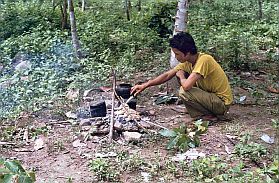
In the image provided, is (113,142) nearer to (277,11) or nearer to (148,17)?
(148,17)

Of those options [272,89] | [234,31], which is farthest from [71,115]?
[234,31]

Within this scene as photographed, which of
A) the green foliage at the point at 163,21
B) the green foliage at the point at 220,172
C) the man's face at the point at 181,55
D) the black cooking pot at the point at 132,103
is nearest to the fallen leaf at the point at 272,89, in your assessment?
the man's face at the point at 181,55

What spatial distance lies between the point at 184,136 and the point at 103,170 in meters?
0.72

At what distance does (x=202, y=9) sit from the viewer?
1253cm

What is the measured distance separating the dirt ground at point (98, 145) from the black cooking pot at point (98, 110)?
0.23 metres

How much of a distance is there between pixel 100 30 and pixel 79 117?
4.55 metres

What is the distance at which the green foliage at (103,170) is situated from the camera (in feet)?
11.7

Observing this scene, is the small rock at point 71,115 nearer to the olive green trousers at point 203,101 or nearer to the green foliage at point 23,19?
the olive green trousers at point 203,101

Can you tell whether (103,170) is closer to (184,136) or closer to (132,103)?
(184,136)

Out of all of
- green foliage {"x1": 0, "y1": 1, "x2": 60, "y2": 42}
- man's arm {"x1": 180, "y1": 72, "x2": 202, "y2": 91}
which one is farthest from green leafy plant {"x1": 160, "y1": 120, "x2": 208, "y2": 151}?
green foliage {"x1": 0, "y1": 1, "x2": 60, "y2": 42}

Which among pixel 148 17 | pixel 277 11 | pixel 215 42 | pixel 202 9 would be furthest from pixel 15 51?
pixel 277 11

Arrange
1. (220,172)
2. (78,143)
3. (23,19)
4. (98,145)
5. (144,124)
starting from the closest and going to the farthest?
(220,172), (98,145), (78,143), (144,124), (23,19)

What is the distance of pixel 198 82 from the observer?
4820 millimetres

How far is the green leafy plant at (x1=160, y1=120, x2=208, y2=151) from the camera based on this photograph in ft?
12.1
